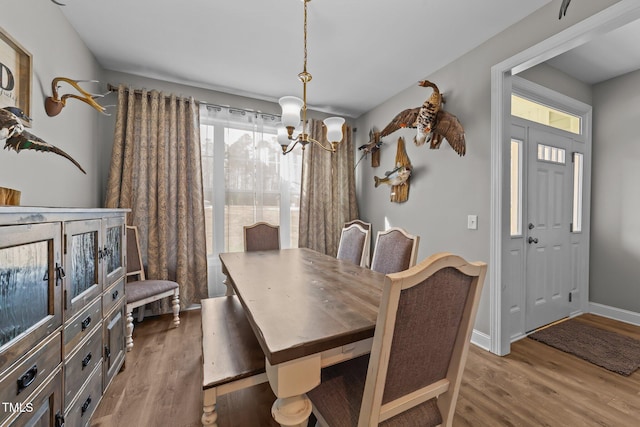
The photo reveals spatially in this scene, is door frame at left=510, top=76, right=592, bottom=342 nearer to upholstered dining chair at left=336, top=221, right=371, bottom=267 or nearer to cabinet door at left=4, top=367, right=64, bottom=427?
upholstered dining chair at left=336, top=221, right=371, bottom=267

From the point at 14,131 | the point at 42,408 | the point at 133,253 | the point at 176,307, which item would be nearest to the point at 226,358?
the point at 42,408

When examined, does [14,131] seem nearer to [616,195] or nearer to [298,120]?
[298,120]

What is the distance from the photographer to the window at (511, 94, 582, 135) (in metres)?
2.44

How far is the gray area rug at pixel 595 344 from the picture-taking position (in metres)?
1.96

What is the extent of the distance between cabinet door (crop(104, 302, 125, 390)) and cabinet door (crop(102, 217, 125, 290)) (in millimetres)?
231

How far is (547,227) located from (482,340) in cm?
135

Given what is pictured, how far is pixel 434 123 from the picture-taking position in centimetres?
251

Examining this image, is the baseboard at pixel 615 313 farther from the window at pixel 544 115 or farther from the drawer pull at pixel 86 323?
the drawer pull at pixel 86 323

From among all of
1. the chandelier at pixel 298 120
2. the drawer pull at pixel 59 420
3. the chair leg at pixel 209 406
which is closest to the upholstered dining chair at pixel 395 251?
the chandelier at pixel 298 120

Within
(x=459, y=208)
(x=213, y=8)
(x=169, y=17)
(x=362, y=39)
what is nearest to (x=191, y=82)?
(x=169, y=17)

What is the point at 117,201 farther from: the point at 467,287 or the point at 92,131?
the point at 467,287

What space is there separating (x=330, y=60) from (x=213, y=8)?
1.07 m

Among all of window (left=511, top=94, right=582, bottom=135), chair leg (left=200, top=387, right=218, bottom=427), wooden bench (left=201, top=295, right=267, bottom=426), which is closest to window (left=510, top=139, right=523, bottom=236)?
window (left=511, top=94, right=582, bottom=135)

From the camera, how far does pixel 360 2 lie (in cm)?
180
